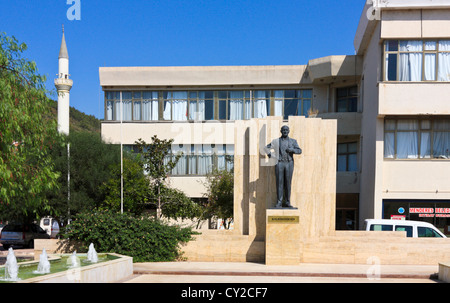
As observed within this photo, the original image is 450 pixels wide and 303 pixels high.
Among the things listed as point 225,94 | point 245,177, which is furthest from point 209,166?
point 245,177

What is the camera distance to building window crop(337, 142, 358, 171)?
96.0 ft

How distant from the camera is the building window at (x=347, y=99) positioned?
29953 millimetres

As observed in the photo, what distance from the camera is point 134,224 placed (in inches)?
616

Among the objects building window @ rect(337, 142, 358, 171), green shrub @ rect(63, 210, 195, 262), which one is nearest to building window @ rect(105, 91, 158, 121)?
building window @ rect(337, 142, 358, 171)

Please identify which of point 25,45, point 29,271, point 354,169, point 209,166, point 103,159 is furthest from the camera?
point 209,166

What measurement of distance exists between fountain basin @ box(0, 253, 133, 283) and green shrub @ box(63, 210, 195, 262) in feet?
3.39

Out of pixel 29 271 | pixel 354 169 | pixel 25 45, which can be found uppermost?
pixel 25 45

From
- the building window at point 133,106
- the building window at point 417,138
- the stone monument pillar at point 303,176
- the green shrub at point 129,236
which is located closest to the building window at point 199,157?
the building window at point 133,106

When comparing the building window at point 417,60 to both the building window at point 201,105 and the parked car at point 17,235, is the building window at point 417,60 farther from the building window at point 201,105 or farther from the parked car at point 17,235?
the parked car at point 17,235

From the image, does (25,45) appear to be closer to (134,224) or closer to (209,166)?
(134,224)

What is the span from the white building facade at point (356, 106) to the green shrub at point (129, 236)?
4181mm

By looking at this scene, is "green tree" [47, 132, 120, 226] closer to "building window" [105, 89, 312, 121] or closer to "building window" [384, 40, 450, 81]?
"building window" [105, 89, 312, 121]

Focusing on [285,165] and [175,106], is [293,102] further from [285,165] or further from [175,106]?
[285,165]

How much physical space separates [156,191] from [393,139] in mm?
11368
